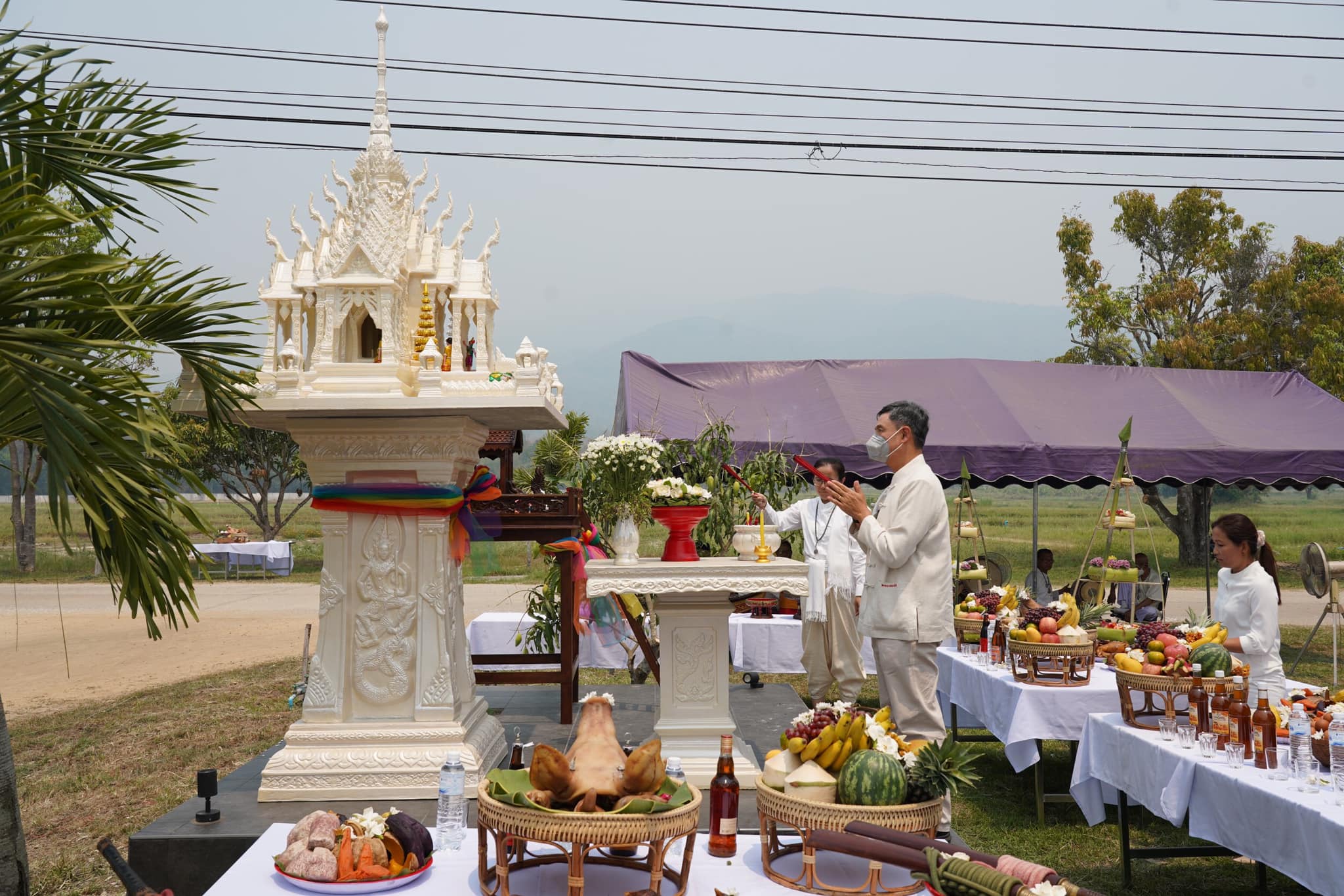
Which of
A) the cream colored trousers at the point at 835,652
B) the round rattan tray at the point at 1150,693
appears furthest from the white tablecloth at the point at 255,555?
the round rattan tray at the point at 1150,693

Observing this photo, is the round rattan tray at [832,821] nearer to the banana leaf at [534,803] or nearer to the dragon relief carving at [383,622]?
the banana leaf at [534,803]

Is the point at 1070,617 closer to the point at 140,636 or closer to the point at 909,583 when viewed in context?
the point at 909,583

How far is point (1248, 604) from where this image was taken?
18.3ft

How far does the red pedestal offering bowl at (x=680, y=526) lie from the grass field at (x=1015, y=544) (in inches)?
40.9

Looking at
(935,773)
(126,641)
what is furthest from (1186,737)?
(126,641)

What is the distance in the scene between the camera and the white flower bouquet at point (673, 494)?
5840 mm

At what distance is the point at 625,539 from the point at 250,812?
2281 mm

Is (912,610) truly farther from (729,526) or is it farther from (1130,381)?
(1130,381)

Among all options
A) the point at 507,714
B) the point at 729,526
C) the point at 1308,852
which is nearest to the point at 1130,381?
the point at 729,526

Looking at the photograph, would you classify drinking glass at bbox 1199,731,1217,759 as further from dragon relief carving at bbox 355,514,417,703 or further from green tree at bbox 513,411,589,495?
dragon relief carving at bbox 355,514,417,703

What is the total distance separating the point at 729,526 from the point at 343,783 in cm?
334

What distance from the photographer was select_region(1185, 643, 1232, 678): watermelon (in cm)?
490

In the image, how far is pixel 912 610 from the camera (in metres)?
4.88

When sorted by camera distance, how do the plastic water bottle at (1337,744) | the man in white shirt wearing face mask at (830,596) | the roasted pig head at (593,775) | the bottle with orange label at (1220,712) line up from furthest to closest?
the man in white shirt wearing face mask at (830,596) → the bottle with orange label at (1220,712) → the plastic water bottle at (1337,744) → the roasted pig head at (593,775)
